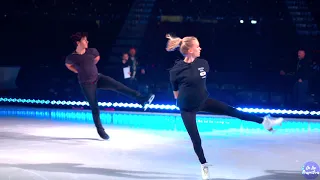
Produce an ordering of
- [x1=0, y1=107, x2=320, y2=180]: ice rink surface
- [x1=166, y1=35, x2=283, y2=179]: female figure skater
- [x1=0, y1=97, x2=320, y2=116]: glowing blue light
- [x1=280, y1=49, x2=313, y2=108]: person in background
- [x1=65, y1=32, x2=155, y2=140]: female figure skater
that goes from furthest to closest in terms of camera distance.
→ [x1=280, y1=49, x2=313, y2=108]: person in background, [x1=0, y1=97, x2=320, y2=116]: glowing blue light, [x1=65, y1=32, x2=155, y2=140]: female figure skater, [x1=0, y1=107, x2=320, y2=180]: ice rink surface, [x1=166, y1=35, x2=283, y2=179]: female figure skater

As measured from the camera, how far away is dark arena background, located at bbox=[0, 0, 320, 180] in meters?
Result: 6.24

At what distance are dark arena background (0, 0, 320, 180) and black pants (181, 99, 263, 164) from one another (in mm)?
291

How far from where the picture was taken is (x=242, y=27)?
546 inches

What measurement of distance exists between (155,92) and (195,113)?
687cm

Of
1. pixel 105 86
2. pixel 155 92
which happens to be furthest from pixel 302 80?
pixel 105 86

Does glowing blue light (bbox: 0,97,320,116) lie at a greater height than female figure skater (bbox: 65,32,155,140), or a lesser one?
greater

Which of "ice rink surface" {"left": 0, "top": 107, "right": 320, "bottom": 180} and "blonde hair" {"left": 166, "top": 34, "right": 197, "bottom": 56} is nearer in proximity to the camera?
"blonde hair" {"left": 166, "top": 34, "right": 197, "bottom": 56}

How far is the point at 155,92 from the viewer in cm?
1234

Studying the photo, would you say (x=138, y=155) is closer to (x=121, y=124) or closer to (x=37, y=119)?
(x=121, y=124)

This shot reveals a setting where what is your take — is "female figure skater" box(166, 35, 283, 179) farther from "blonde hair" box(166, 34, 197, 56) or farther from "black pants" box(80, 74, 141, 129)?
"black pants" box(80, 74, 141, 129)

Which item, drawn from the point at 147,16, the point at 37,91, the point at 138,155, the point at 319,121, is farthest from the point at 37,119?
the point at 147,16

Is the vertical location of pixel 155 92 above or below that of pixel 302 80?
above

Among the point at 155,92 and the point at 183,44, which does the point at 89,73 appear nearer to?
the point at 183,44

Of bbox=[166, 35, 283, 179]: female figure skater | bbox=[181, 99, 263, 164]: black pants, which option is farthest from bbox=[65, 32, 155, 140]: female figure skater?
bbox=[166, 35, 283, 179]: female figure skater
